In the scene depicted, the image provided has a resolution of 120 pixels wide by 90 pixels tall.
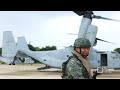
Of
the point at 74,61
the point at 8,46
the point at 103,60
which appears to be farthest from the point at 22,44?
the point at 74,61

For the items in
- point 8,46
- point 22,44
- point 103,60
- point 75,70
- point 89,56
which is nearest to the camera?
point 75,70

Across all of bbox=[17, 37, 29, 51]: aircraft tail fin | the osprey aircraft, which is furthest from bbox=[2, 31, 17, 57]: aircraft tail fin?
the osprey aircraft

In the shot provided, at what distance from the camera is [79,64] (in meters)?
2.50

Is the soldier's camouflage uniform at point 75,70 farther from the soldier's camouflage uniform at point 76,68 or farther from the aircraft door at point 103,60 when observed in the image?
the aircraft door at point 103,60

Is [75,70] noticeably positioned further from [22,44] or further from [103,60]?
[22,44]

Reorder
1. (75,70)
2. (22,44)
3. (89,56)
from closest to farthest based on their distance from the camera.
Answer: (75,70), (89,56), (22,44)

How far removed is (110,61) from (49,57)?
15.9ft

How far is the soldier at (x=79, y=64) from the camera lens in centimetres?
246

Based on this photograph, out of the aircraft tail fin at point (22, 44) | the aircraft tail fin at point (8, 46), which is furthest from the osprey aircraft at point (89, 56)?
the aircraft tail fin at point (8, 46)

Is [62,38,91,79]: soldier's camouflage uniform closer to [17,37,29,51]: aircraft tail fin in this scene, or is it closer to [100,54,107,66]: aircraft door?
[100,54,107,66]: aircraft door
